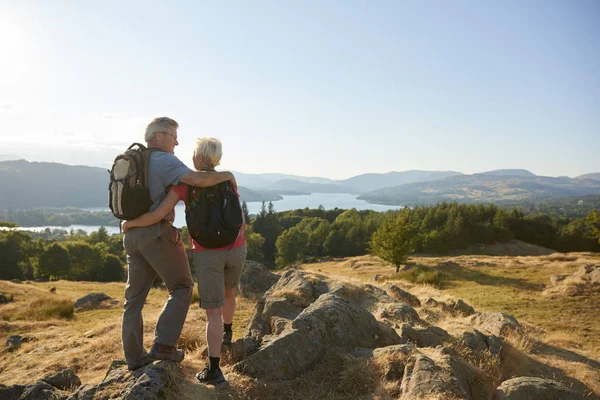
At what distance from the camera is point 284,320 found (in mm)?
7270

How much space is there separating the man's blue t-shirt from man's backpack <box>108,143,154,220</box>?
6cm

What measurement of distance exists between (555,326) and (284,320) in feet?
48.6

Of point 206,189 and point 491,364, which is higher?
point 206,189

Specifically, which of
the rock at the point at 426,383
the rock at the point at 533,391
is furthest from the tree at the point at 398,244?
the rock at the point at 426,383

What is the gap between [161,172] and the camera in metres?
4.30

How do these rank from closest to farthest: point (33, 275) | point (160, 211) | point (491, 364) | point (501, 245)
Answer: point (160, 211) → point (491, 364) → point (33, 275) → point (501, 245)

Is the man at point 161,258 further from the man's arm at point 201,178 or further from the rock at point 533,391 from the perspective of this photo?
the rock at point 533,391

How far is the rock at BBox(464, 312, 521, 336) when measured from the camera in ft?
31.1

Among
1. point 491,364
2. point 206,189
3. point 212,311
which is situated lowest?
point 491,364

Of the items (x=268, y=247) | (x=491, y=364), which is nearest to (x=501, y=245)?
(x=268, y=247)

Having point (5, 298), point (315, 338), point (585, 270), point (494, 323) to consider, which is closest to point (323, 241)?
point (585, 270)

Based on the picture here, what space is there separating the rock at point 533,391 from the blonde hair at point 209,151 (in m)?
5.00

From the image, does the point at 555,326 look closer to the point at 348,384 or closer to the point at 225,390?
the point at 348,384

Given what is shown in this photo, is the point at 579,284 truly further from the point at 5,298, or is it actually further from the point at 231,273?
the point at 5,298
